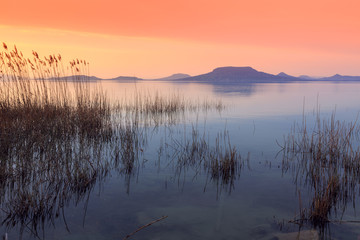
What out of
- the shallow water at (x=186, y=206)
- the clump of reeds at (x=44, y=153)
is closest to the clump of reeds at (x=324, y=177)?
the shallow water at (x=186, y=206)

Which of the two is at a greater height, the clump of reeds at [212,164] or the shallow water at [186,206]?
the clump of reeds at [212,164]

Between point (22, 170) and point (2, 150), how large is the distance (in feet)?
A: 3.70

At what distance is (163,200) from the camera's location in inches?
175

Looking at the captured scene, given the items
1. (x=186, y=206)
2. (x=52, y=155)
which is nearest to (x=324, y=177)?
(x=186, y=206)

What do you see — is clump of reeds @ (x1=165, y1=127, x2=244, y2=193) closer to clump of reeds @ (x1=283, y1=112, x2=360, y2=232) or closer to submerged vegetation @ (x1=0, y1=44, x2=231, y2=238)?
submerged vegetation @ (x1=0, y1=44, x2=231, y2=238)

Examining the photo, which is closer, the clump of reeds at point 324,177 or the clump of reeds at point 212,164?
the clump of reeds at point 324,177

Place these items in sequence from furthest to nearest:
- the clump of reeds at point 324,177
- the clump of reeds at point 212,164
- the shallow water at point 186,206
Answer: the clump of reeds at point 212,164 → the clump of reeds at point 324,177 → the shallow water at point 186,206

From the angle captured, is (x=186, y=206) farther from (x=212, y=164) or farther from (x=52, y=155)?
(x=52, y=155)

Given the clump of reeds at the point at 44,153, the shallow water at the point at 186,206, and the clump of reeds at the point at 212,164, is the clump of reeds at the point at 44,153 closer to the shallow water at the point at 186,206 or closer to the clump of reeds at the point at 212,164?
the shallow water at the point at 186,206

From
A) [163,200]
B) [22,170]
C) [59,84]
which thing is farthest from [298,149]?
[59,84]

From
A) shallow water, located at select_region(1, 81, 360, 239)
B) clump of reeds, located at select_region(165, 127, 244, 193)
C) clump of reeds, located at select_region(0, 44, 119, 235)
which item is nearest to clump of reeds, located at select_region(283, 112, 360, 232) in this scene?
shallow water, located at select_region(1, 81, 360, 239)

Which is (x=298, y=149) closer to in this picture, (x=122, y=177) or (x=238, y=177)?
(x=238, y=177)

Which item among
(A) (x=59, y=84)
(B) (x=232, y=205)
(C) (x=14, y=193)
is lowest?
(B) (x=232, y=205)

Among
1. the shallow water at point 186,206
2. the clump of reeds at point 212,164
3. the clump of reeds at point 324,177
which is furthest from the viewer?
the clump of reeds at point 212,164
